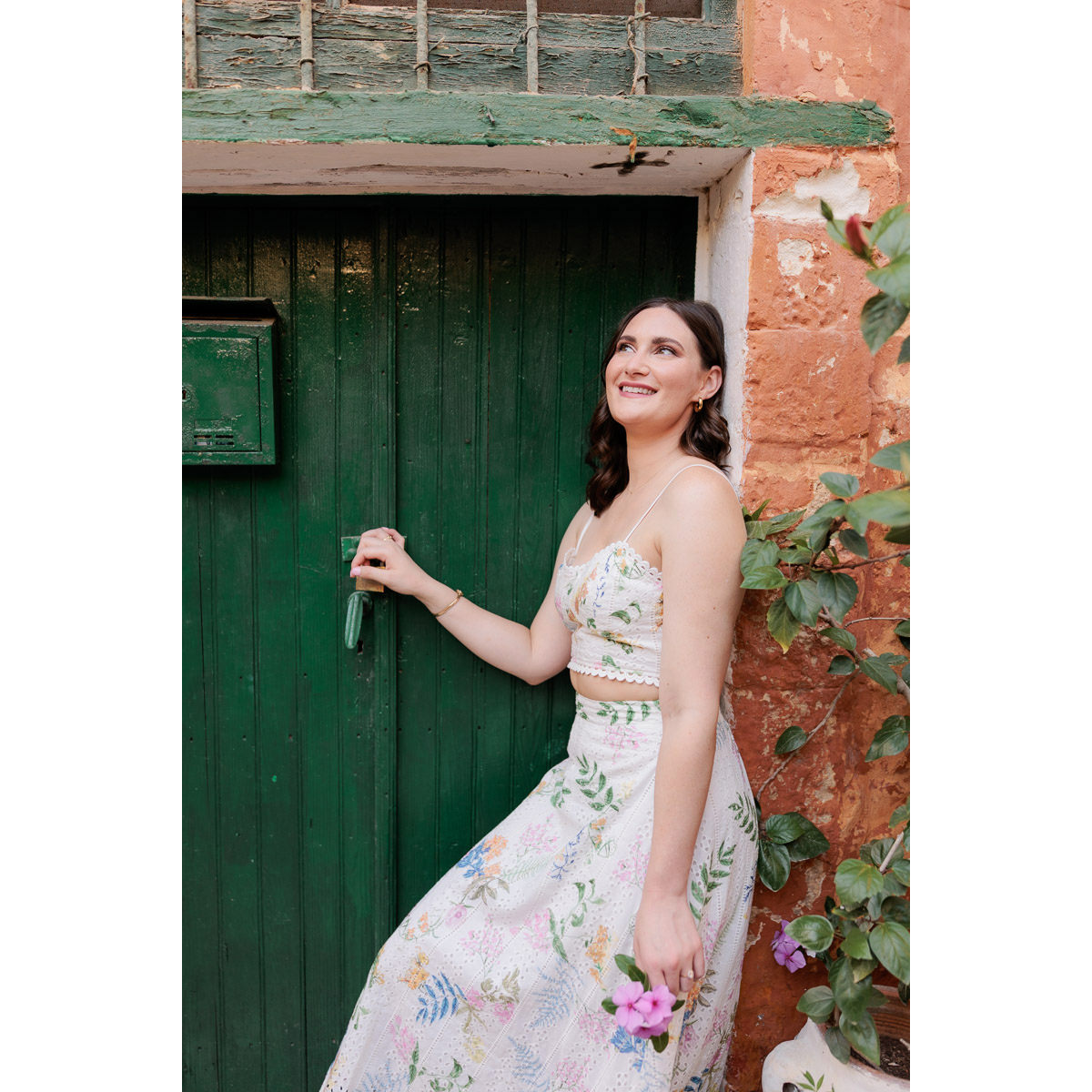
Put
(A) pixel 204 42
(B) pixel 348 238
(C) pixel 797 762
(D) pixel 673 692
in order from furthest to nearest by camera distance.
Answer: (B) pixel 348 238 < (C) pixel 797 762 < (A) pixel 204 42 < (D) pixel 673 692

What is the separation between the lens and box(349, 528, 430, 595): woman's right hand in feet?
6.76

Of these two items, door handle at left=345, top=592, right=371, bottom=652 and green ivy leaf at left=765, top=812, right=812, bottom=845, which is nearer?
green ivy leaf at left=765, top=812, right=812, bottom=845

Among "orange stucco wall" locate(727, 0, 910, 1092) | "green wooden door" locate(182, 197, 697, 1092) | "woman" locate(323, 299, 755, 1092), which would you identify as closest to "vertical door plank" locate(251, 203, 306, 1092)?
"green wooden door" locate(182, 197, 697, 1092)

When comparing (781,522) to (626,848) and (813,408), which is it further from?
(626,848)

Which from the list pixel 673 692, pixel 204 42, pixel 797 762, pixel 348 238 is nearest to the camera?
pixel 673 692

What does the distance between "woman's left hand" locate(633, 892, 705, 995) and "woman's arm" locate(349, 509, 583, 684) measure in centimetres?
66

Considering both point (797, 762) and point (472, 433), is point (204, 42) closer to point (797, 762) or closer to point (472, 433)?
point (472, 433)

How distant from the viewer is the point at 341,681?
218cm

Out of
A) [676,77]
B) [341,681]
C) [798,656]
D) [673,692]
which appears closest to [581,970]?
[673,692]

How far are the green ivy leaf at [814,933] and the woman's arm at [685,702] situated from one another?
8.1 inches

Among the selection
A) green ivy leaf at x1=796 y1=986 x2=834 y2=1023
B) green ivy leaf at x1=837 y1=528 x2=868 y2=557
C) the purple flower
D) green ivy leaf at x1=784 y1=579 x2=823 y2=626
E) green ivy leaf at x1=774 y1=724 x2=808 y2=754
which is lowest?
the purple flower

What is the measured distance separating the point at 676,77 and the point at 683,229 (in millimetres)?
386

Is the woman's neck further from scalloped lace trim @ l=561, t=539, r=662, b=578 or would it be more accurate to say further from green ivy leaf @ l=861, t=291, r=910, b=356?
green ivy leaf @ l=861, t=291, r=910, b=356

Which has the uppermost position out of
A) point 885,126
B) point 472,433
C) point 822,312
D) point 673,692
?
point 885,126
